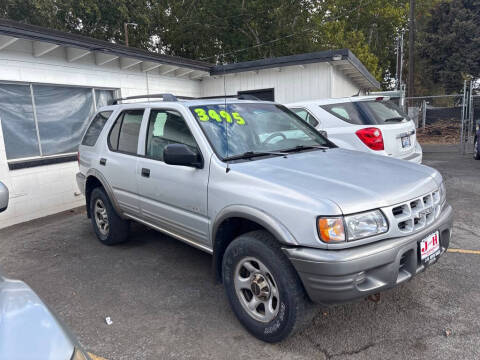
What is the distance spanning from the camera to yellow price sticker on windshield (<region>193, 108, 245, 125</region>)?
346 centimetres

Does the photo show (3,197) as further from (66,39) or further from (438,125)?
(438,125)

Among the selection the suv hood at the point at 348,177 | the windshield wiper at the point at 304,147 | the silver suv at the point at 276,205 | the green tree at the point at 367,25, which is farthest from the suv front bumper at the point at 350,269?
the green tree at the point at 367,25

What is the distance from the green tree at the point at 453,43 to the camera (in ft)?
82.8

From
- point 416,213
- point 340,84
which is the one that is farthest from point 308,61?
point 416,213

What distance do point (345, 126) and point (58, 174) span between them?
548cm

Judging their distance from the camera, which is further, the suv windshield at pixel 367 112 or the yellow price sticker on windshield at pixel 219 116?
the suv windshield at pixel 367 112

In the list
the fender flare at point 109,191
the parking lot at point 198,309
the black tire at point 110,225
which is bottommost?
the parking lot at point 198,309

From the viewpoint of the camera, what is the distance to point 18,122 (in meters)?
6.66

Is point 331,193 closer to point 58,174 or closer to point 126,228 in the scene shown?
point 126,228

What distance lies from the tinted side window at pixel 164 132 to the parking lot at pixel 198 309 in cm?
137

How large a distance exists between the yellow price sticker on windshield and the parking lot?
1.63 meters

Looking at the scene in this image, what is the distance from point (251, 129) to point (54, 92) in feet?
17.9

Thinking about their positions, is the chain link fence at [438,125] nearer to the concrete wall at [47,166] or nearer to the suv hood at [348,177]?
the concrete wall at [47,166]

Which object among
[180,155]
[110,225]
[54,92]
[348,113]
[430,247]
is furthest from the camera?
[54,92]
